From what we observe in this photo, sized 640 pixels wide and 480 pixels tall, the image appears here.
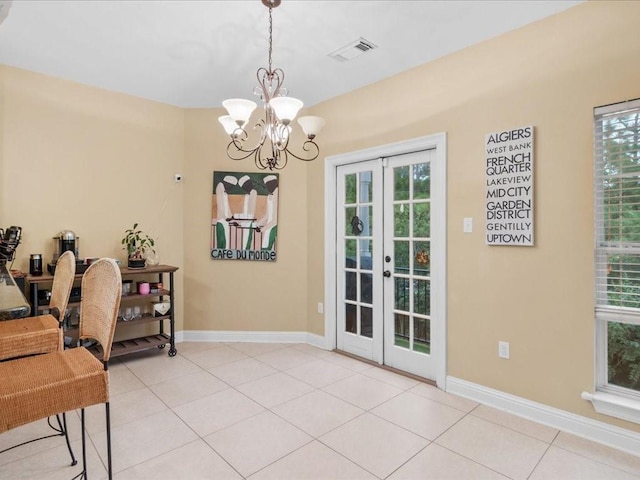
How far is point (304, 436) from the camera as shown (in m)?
2.33

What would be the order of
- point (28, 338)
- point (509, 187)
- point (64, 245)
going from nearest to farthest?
point (28, 338)
point (509, 187)
point (64, 245)

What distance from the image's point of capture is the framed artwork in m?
4.19

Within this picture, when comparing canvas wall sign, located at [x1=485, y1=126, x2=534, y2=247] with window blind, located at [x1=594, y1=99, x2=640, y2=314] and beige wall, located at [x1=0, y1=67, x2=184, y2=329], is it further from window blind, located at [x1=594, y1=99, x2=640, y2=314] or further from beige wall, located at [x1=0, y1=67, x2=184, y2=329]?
beige wall, located at [x1=0, y1=67, x2=184, y2=329]

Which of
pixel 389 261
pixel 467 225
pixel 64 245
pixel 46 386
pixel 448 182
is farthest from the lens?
pixel 389 261

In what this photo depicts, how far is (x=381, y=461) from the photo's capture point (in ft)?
6.82

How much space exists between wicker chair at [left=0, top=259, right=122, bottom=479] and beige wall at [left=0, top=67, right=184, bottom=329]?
215 centimetres

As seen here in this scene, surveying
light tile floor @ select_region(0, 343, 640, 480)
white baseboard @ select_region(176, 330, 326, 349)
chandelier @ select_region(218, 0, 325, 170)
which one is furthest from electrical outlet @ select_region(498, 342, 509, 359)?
white baseboard @ select_region(176, 330, 326, 349)

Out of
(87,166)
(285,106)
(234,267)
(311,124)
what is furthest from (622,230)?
(87,166)

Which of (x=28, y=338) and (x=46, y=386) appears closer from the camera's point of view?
(x=46, y=386)

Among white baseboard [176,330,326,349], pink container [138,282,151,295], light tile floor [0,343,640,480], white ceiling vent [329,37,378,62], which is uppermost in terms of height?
A: white ceiling vent [329,37,378,62]

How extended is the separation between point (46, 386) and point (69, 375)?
94 millimetres

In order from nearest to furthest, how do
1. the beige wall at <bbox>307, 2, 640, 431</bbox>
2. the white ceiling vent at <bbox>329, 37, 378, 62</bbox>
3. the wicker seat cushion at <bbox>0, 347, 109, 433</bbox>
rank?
the wicker seat cushion at <bbox>0, 347, 109, 433</bbox> < the beige wall at <bbox>307, 2, 640, 431</bbox> < the white ceiling vent at <bbox>329, 37, 378, 62</bbox>

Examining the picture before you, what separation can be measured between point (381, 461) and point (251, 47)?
9.80 ft

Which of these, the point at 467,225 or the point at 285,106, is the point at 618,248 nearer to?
the point at 467,225
